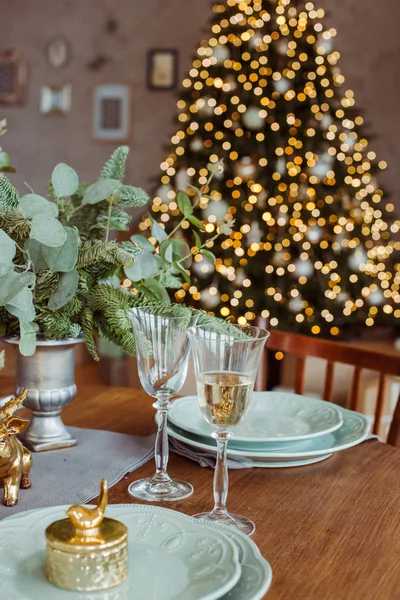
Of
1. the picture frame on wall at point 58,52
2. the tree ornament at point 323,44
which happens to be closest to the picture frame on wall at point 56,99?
the picture frame on wall at point 58,52

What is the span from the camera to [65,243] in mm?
948

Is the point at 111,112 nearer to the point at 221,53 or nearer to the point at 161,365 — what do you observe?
the point at 221,53

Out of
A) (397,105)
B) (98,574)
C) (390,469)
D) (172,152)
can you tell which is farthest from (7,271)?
(397,105)

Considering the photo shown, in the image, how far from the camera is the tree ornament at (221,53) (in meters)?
3.55

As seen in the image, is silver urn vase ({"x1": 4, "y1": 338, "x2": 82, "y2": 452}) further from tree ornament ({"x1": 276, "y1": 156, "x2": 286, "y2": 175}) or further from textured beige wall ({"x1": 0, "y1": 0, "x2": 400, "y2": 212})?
textured beige wall ({"x1": 0, "y1": 0, "x2": 400, "y2": 212})

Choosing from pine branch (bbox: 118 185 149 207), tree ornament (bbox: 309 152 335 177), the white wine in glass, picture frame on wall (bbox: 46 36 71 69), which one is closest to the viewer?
the white wine in glass

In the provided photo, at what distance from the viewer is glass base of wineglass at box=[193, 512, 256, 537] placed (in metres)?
0.81

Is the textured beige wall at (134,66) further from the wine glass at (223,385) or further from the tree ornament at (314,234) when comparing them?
the wine glass at (223,385)

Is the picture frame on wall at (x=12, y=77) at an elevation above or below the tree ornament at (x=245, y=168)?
above

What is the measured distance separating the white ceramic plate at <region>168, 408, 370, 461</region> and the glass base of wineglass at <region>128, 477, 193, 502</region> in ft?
0.32

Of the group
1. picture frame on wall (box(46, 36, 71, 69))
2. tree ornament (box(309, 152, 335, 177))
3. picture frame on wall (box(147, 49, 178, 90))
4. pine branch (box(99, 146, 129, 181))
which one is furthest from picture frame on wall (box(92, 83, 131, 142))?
pine branch (box(99, 146, 129, 181))

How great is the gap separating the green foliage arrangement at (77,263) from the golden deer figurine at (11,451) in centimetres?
12

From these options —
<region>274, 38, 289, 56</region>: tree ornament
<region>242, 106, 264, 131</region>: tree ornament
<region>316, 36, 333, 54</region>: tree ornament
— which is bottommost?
<region>242, 106, 264, 131</region>: tree ornament

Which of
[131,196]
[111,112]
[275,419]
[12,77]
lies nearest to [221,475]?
[275,419]
